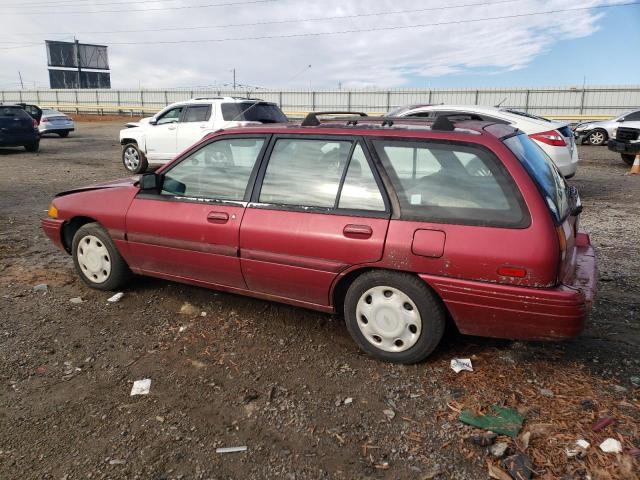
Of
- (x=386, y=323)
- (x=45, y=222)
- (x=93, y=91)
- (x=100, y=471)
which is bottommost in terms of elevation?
(x=100, y=471)

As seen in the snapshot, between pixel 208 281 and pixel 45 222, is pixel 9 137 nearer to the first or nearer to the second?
pixel 45 222

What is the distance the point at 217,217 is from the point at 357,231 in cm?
116

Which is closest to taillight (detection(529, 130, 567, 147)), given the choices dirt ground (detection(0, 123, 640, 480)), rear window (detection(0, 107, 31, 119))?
dirt ground (detection(0, 123, 640, 480))

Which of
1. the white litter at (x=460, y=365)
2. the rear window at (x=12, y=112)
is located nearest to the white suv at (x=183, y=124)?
the rear window at (x=12, y=112)

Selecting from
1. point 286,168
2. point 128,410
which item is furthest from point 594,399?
point 128,410

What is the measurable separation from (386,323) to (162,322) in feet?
6.14

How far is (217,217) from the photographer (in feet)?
12.8

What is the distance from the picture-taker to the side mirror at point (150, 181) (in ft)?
13.9

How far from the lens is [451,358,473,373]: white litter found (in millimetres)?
3359

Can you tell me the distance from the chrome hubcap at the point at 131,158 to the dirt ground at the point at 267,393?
Result: 28.1 feet

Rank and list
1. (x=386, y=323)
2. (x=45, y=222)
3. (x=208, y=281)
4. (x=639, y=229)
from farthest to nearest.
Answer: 1. (x=639, y=229)
2. (x=45, y=222)
3. (x=208, y=281)
4. (x=386, y=323)

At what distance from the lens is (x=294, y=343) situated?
12.4 feet

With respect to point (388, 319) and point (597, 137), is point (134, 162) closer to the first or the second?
point (388, 319)

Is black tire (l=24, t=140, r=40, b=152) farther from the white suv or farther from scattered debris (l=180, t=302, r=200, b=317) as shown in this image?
scattered debris (l=180, t=302, r=200, b=317)
